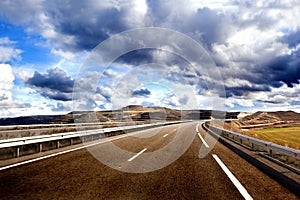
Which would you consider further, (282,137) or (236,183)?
(282,137)

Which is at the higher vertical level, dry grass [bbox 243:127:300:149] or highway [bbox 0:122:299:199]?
highway [bbox 0:122:299:199]

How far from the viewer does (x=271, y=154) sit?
1117cm

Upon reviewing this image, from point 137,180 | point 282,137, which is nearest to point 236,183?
point 137,180

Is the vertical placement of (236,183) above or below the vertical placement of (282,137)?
above

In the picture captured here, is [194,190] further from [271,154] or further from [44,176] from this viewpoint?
[271,154]

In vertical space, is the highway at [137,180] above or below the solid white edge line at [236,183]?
above

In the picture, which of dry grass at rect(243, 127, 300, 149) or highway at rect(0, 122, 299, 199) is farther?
dry grass at rect(243, 127, 300, 149)

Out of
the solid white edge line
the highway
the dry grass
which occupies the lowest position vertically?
the dry grass

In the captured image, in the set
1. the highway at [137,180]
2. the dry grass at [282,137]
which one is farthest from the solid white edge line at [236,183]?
the dry grass at [282,137]

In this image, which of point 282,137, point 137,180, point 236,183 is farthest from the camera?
point 282,137

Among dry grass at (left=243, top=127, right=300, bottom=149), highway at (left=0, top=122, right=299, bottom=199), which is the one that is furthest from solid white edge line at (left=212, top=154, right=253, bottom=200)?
dry grass at (left=243, top=127, right=300, bottom=149)

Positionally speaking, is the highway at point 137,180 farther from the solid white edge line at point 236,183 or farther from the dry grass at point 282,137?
the dry grass at point 282,137

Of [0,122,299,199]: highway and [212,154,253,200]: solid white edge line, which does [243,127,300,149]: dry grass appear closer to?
[212,154,253,200]: solid white edge line

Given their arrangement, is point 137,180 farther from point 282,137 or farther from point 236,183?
point 282,137
